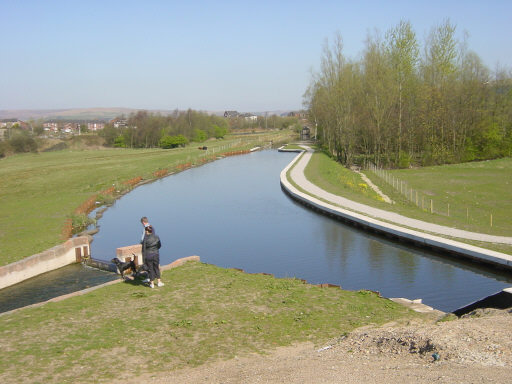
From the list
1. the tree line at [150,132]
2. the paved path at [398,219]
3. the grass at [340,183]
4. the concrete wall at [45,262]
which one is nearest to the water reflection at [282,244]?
the paved path at [398,219]

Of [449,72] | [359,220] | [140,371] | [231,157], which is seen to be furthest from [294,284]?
[231,157]

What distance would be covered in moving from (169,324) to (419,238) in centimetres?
1251

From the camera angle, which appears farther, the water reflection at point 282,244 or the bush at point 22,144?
the bush at point 22,144

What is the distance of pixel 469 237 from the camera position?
19000 millimetres

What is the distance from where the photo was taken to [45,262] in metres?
16.4

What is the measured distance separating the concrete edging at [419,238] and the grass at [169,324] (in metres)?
6.66

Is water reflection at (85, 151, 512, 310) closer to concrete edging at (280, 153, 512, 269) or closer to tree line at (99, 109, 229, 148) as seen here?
concrete edging at (280, 153, 512, 269)

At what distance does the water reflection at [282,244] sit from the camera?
15.3 m

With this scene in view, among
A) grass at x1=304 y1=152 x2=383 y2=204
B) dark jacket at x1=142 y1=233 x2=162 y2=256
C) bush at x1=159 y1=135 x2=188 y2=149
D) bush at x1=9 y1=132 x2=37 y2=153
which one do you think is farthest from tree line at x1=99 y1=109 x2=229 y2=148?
dark jacket at x1=142 y1=233 x2=162 y2=256

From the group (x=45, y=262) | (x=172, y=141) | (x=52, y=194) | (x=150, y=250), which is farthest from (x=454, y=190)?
(x=172, y=141)

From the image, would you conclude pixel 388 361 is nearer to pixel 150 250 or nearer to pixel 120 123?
pixel 150 250

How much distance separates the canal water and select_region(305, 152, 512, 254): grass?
2655mm

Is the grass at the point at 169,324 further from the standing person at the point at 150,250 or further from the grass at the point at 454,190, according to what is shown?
the grass at the point at 454,190

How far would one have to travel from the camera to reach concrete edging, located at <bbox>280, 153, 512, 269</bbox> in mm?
16281
